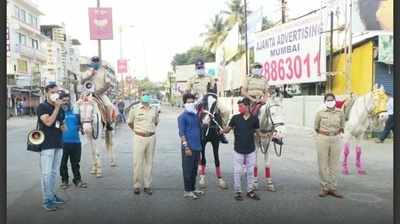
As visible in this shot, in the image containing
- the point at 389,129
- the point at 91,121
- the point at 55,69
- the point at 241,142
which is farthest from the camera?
the point at 389,129

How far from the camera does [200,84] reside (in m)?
7.36

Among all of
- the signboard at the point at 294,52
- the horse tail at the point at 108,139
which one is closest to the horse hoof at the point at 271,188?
the signboard at the point at 294,52

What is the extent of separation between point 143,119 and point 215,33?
1585 millimetres

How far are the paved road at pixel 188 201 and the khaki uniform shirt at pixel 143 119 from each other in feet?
2.94

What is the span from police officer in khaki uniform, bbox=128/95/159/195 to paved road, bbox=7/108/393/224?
0.25 meters

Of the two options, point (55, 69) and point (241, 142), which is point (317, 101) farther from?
point (55, 69)

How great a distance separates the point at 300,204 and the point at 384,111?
3762 millimetres

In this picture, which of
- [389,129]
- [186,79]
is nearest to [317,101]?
[389,129]

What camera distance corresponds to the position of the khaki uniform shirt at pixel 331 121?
677cm

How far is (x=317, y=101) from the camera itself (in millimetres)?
12500

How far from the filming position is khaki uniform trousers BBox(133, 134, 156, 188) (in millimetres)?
6812

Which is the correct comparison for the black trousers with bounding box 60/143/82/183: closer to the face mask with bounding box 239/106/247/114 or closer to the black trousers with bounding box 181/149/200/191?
the black trousers with bounding box 181/149/200/191

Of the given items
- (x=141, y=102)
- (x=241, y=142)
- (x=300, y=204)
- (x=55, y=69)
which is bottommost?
(x=300, y=204)

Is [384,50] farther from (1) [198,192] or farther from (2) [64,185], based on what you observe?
(2) [64,185]
